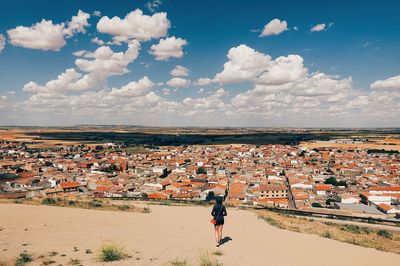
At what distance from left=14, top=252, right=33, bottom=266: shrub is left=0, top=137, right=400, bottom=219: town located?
32.9 meters

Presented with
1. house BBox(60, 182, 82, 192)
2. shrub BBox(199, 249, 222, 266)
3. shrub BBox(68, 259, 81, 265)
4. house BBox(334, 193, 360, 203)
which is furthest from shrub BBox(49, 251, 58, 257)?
house BBox(334, 193, 360, 203)

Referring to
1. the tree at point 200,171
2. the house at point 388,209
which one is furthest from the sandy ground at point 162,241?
the tree at point 200,171

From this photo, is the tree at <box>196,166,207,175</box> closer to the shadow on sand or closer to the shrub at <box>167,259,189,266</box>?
the shadow on sand

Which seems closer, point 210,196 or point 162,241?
point 162,241

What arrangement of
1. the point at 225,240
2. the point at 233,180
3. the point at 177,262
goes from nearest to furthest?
the point at 177,262 < the point at 225,240 < the point at 233,180

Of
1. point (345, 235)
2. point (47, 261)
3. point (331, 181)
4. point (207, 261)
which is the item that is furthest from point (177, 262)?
point (331, 181)

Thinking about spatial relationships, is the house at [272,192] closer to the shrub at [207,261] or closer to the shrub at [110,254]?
the shrub at [207,261]

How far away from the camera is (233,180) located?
81.1 m

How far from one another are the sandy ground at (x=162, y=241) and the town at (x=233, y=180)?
88.7ft

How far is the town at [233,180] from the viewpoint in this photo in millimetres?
56906

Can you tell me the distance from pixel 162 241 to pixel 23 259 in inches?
171

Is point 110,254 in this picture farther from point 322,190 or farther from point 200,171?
point 200,171

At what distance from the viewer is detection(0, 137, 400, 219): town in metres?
56.9

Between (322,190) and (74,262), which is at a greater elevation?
(74,262)
